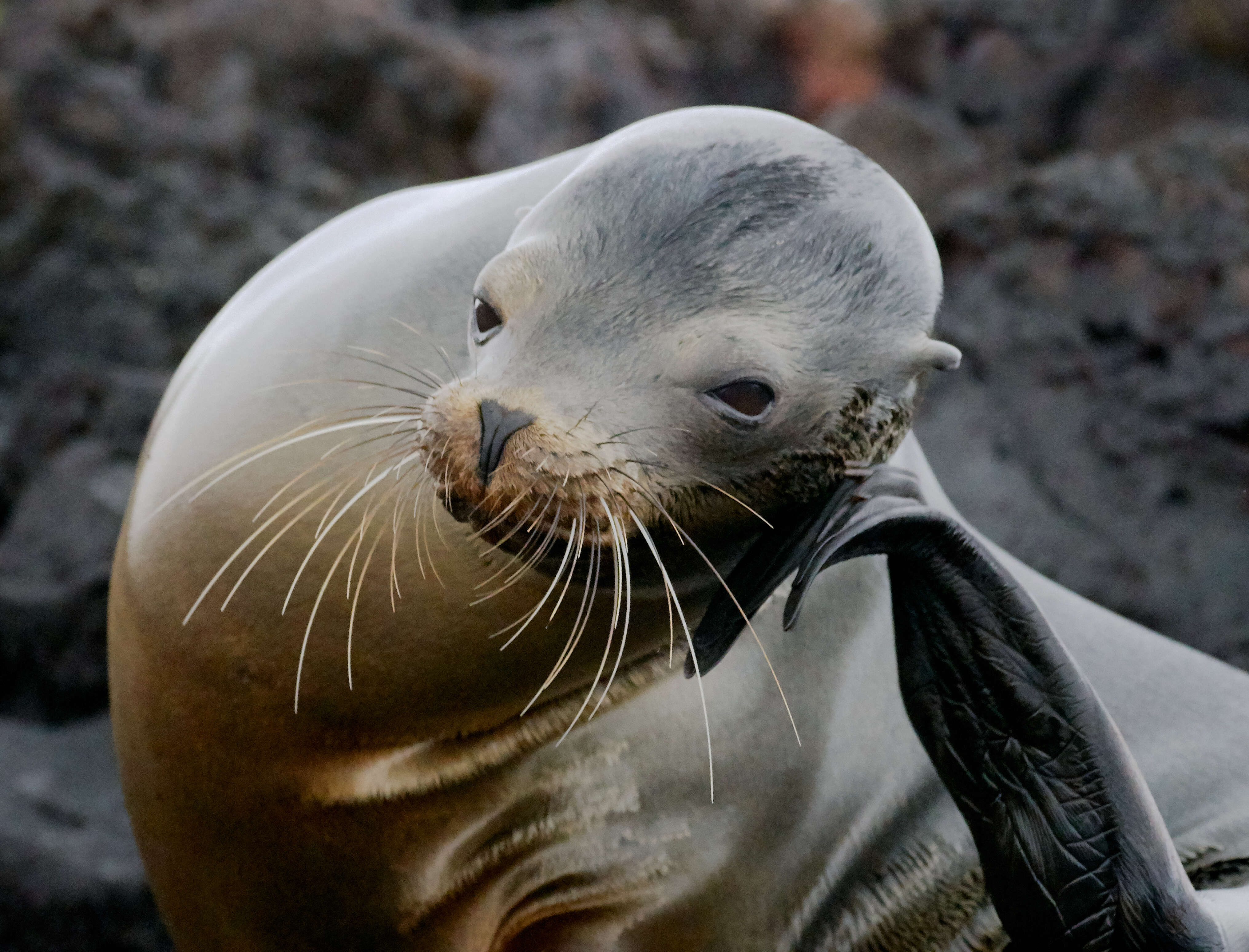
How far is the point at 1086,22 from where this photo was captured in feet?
24.3

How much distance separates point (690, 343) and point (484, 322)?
0.28m

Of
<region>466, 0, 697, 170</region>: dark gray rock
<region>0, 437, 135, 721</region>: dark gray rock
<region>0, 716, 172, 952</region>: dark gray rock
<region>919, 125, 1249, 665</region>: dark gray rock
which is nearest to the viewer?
<region>0, 716, 172, 952</region>: dark gray rock

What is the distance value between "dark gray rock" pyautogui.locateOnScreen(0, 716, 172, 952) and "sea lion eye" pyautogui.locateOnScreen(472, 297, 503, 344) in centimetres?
198

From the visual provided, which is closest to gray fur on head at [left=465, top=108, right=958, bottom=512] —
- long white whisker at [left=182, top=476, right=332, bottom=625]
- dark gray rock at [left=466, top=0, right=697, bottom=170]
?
long white whisker at [left=182, top=476, right=332, bottom=625]

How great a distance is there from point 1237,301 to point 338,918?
2995mm

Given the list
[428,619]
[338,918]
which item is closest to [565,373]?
[428,619]

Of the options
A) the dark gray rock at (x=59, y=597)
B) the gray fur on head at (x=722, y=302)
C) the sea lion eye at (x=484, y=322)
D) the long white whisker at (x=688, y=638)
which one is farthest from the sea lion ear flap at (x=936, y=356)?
the dark gray rock at (x=59, y=597)

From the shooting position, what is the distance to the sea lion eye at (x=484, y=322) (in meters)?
1.63

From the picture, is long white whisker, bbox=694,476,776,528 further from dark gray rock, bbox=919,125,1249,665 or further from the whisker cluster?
dark gray rock, bbox=919,125,1249,665

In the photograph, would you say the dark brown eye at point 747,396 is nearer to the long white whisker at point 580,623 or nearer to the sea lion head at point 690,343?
the sea lion head at point 690,343

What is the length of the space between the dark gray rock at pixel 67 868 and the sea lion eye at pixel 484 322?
6.49ft

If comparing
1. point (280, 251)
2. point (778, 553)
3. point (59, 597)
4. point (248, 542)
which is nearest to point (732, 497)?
point (778, 553)

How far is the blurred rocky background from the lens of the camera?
11.2 feet

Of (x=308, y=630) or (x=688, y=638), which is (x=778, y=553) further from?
(x=308, y=630)
